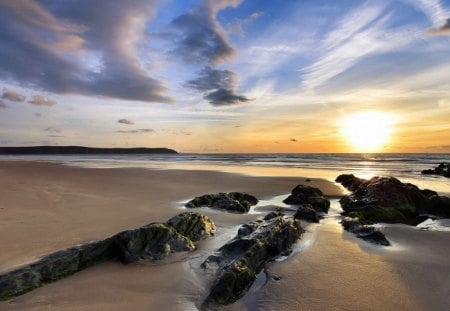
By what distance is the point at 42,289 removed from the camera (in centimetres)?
487

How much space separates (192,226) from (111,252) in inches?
78.5

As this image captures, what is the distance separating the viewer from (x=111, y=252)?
6223 millimetres

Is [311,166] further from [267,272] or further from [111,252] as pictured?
[111,252]

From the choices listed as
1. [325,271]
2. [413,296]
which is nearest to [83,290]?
[325,271]

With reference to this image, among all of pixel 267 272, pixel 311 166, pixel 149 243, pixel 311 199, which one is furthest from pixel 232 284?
pixel 311 166

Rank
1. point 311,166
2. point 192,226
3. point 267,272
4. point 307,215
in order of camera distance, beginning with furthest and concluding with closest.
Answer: point 311,166
point 307,215
point 192,226
point 267,272

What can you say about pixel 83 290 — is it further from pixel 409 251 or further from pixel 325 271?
pixel 409 251

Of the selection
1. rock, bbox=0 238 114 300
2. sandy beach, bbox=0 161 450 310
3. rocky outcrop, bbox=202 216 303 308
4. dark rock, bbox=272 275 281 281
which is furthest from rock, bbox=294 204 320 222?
rock, bbox=0 238 114 300

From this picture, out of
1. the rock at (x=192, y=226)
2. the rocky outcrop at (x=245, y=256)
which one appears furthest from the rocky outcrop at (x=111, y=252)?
the rocky outcrop at (x=245, y=256)

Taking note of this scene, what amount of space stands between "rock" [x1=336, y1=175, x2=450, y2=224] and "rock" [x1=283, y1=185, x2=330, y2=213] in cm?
72

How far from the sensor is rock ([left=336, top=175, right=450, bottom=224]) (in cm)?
1029

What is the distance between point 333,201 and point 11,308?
12.3m

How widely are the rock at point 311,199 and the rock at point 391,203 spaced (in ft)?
2.37

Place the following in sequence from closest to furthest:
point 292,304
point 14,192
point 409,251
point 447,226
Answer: point 292,304 → point 409,251 → point 447,226 → point 14,192
